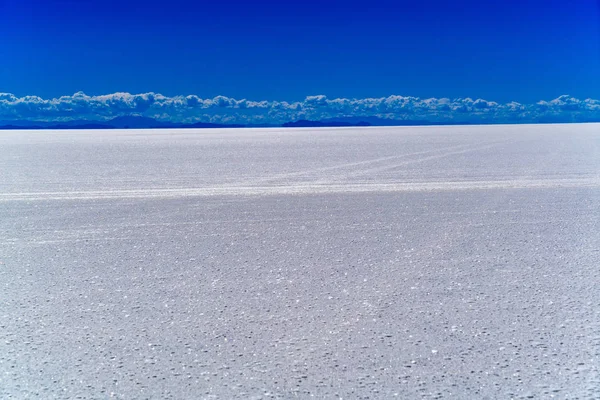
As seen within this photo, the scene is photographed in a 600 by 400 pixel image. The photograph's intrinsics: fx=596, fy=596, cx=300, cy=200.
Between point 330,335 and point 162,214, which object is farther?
point 162,214

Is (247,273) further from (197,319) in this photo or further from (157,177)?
(157,177)

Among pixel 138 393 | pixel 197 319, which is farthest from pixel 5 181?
pixel 138 393

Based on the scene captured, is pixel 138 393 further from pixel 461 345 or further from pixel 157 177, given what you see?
pixel 157 177

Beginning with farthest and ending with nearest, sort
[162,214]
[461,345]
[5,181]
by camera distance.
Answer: [5,181] < [162,214] < [461,345]

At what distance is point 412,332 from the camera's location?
445 centimetres

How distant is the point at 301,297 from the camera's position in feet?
17.5

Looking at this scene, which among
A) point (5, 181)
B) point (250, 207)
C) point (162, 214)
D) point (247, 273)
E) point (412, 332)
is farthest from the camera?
point (5, 181)

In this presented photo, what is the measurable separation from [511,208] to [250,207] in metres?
4.43

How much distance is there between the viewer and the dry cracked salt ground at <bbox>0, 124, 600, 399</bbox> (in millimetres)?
3723

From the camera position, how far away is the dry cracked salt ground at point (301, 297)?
372 centimetres

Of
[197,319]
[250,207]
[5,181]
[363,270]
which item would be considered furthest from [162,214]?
[5,181]

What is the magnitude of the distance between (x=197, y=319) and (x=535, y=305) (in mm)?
2825

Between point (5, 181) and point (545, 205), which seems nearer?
point (545, 205)

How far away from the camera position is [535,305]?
198 inches
